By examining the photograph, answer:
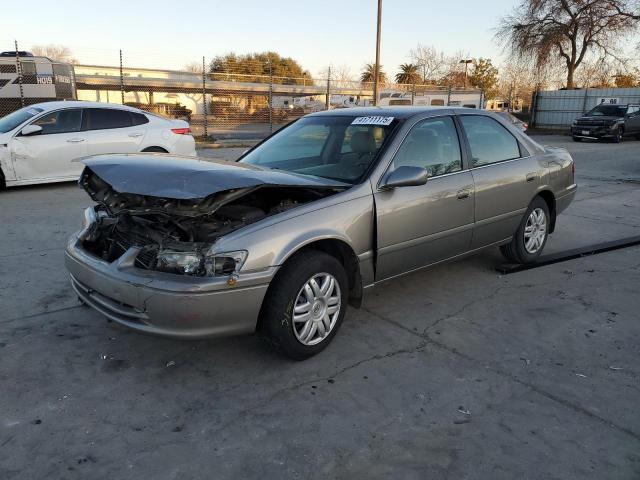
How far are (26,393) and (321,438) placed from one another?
1.68 m

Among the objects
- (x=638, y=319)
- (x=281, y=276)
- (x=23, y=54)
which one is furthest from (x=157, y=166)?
(x=23, y=54)

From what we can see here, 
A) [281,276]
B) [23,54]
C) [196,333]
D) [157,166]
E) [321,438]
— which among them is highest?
[23,54]

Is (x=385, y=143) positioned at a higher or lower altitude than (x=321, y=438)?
higher

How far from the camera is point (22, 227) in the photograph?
6441 millimetres

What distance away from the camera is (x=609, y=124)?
22.8 meters

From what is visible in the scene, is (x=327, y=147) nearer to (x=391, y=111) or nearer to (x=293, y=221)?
(x=391, y=111)

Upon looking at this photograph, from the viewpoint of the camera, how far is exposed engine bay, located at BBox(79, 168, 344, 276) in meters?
2.97

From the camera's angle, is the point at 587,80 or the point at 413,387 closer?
the point at 413,387

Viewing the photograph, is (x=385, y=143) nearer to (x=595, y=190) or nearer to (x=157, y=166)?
(x=157, y=166)

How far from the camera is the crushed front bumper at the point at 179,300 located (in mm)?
2854

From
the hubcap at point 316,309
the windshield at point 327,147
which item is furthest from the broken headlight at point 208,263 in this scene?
the windshield at point 327,147

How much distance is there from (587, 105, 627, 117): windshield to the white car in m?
21.3

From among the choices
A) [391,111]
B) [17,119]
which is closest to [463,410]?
[391,111]

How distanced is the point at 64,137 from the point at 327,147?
6.26 metres
